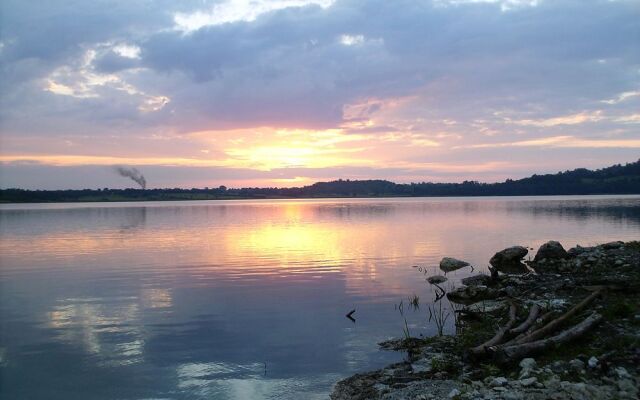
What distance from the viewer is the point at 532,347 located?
44.1 feet

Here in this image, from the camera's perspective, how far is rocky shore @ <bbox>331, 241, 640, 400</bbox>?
37.1 ft

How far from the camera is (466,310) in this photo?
21.3 m

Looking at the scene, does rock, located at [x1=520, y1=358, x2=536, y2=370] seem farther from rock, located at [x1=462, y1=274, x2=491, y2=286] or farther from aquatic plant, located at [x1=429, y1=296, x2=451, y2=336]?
rock, located at [x1=462, y1=274, x2=491, y2=286]

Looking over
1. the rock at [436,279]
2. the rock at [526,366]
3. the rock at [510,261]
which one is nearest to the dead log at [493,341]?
the rock at [526,366]

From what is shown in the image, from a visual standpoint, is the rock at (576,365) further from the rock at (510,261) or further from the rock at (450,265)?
the rock at (450,265)

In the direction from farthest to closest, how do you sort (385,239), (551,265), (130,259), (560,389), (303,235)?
(303,235)
(385,239)
(130,259)
(551,265)
(560,389)

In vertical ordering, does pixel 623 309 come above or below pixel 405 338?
above

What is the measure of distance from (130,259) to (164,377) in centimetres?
2947

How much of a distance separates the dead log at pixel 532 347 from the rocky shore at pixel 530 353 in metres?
0.03

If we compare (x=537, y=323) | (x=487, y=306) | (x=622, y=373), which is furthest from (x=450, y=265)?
(x=622, y=373)

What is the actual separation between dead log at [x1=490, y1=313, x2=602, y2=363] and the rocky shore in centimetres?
3

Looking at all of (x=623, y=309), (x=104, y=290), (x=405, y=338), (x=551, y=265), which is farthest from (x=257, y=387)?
(x=551, y=265)

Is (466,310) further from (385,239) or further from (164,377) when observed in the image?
(385,239)

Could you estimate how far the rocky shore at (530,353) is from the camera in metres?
11.3
